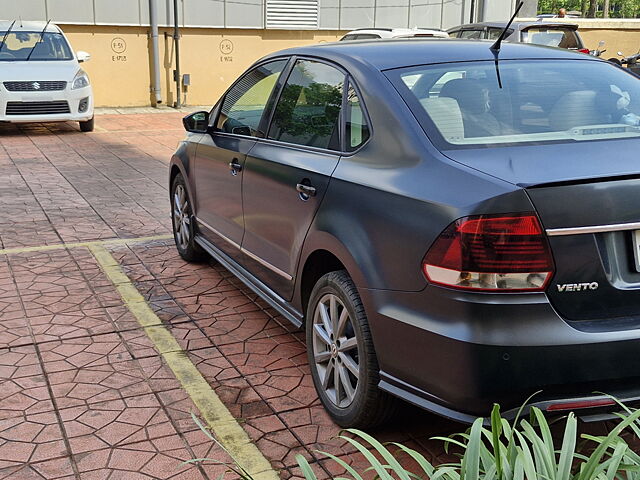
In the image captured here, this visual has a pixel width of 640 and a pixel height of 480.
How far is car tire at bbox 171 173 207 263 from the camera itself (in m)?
5.94

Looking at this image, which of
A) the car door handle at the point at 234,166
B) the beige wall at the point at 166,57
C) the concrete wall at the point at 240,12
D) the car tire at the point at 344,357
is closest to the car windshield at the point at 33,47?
the concrete wall at the point at 240,12

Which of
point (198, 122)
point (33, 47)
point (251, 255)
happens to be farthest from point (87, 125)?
point (251, 255)

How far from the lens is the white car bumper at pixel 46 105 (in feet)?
43.5

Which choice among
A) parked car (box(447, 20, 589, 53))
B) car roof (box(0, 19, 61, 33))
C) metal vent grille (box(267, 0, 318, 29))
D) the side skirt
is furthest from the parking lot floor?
metal vent grille (box(267, 0, 318, 29))

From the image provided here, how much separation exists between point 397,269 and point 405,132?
598 mm

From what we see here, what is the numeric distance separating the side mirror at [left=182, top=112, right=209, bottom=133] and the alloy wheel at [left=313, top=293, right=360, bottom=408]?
2.23m

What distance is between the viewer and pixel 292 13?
63.7 feet

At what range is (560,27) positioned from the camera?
566 inches

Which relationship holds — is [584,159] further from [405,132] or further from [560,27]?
[560,27]

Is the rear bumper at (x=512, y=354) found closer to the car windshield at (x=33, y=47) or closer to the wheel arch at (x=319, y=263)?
the wheel arch at (x=319, y=263)

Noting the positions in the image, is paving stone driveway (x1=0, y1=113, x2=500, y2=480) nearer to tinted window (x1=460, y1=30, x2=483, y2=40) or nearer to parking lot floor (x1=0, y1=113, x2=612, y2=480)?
parking lot floor (x1=0, y1=113, x2=612, y2=480)

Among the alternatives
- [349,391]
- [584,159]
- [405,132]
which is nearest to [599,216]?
[584,159]

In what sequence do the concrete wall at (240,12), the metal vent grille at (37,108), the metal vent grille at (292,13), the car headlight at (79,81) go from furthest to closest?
the metal vent grille at (292,13) < the concrete wall at (240,12) < the car headlight at (79,81) < the metal vent grille at (37,108)

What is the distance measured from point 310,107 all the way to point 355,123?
0.56 m
